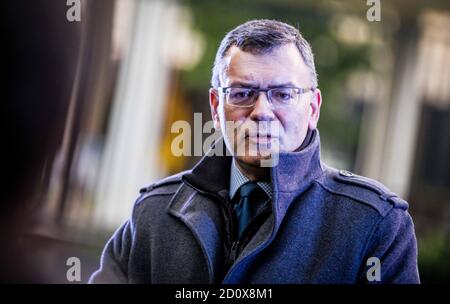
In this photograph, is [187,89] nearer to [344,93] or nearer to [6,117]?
[344,93]

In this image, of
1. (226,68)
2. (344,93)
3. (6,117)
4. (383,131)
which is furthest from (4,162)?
(344,93)

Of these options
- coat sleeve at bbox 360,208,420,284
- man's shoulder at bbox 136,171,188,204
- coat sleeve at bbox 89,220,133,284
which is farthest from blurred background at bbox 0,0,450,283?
coat sleeve at bbox 360,208,420,284

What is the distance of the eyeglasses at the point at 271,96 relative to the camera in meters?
1.33

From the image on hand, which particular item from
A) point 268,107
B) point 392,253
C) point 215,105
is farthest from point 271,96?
point 392,253

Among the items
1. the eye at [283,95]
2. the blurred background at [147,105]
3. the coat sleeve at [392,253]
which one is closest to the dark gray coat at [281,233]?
the coat sleeve at [392,253]

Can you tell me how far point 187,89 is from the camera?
277cm

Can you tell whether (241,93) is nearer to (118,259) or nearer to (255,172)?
(255,172)

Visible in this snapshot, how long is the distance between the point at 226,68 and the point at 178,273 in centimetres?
44

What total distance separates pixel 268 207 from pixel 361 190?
0.19m

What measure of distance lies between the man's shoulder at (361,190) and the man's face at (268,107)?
10 cm

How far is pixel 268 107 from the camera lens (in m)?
1.33

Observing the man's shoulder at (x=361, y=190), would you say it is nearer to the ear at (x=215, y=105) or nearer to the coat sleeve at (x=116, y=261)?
the ear at (x=215, y=105)

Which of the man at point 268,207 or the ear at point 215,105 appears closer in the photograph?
the man at point 268,207

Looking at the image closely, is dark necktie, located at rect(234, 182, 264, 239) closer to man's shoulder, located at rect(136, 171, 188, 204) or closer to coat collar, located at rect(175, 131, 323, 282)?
coat collar, located at rect(175, 131, 323, 282)
